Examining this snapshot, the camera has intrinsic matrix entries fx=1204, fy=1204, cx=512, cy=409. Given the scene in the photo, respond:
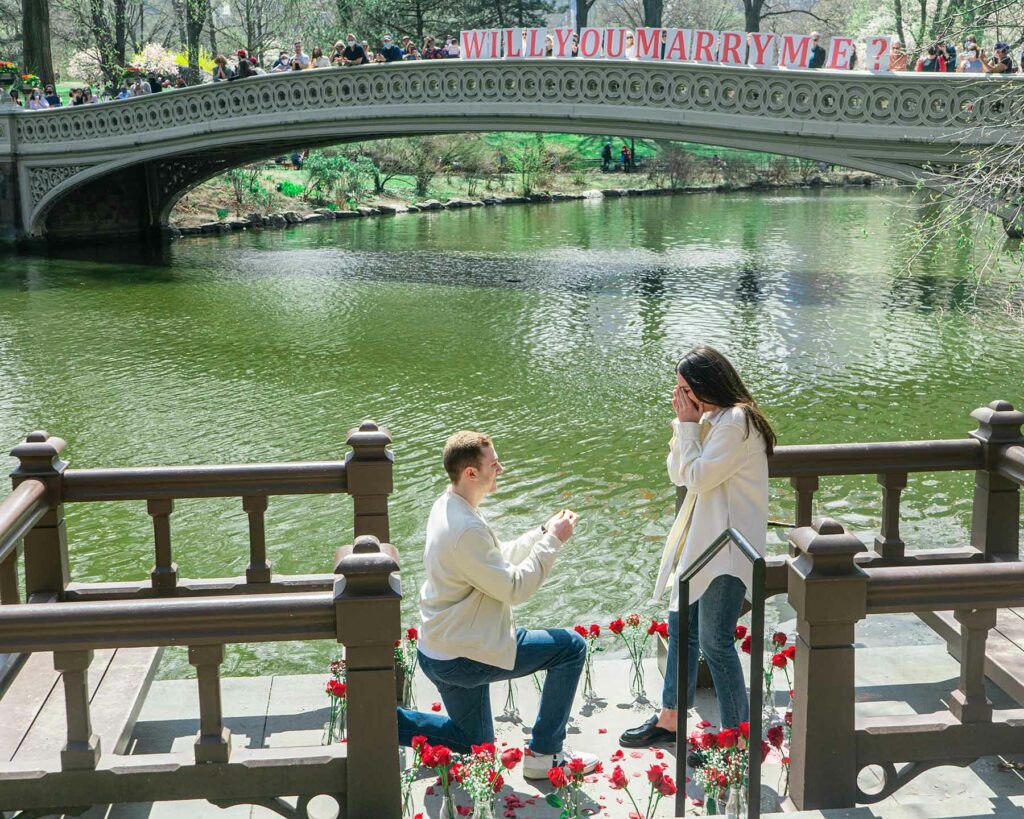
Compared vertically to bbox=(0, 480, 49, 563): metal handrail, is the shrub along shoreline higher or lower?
higher

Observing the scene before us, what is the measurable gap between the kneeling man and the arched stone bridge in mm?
9431

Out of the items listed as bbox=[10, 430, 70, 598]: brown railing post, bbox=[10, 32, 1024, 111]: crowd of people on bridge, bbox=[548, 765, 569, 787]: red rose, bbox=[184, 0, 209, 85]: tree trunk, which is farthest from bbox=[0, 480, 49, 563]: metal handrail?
bbox=[184, 0, 209, 85]: tree trunk

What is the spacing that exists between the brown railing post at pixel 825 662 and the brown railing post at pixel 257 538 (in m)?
2.34

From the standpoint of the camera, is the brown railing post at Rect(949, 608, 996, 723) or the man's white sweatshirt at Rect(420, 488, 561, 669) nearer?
the brown railing post at Rect(949, 608, 996, 723)

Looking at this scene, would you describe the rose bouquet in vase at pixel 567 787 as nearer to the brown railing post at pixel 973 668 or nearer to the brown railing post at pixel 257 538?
the brown railing post at pixel 973 668

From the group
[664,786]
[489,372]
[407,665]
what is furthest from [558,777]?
[489,372]

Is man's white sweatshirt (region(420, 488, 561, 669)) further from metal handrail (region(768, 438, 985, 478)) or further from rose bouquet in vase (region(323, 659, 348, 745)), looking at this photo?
metal handrail (region(768, 438, 985, 478))

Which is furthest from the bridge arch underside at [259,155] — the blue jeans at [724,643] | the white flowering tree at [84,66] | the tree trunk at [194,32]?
the white flowering tree at [84,66]

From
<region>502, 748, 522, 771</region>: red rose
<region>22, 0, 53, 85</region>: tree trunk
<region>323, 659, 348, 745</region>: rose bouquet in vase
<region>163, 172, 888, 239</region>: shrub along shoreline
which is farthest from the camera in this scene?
<region>163, 172, 888, 239</region>: shrub along shoreline

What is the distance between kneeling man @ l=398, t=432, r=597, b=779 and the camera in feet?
13.1

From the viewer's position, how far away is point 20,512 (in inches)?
173

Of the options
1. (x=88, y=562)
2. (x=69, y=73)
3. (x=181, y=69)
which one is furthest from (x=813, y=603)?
(x=69, y=73)

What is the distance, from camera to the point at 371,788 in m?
3.57

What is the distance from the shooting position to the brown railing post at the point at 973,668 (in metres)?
3.64
